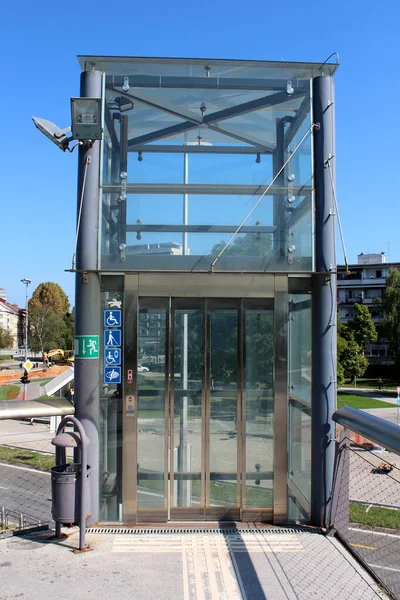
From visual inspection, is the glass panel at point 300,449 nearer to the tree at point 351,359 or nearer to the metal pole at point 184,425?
the metal pole at point 184,425

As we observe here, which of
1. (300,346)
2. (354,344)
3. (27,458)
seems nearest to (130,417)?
(300,346)

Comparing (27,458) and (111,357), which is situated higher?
(111,357)

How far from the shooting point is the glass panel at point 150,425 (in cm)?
583

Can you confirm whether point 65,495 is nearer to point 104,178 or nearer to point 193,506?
point 193,506

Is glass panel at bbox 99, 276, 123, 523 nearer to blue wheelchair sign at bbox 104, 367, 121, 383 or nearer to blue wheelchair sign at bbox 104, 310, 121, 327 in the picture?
blue wheelchair sign at bbox 104, 367, 121, 383

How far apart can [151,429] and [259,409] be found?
1135mm

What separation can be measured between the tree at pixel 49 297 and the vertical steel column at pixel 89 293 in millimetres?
78793

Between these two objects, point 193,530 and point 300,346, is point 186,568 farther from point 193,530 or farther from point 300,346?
point 300,346

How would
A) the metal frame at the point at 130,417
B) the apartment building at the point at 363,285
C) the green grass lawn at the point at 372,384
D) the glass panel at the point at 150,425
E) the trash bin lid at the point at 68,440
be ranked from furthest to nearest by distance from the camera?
1. the apartment building at the point at 363,285
2. the green grass lawn at the point at 372,384
3. the glass panel at the point at 150,425
4. the metal frame at the point at 130,417
5. the trash bin lid at the point at 68,440

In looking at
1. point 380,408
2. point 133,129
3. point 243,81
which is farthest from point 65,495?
point 380,408

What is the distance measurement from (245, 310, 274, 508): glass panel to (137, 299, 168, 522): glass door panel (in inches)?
34.6

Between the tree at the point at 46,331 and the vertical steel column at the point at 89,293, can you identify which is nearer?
the vertical steel column at the point at 89,293

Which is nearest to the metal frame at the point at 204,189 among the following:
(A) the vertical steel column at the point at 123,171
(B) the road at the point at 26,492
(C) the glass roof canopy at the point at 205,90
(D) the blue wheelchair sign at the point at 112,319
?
(A) the vertical steel column at the point at 123,171

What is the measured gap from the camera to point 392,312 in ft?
165
